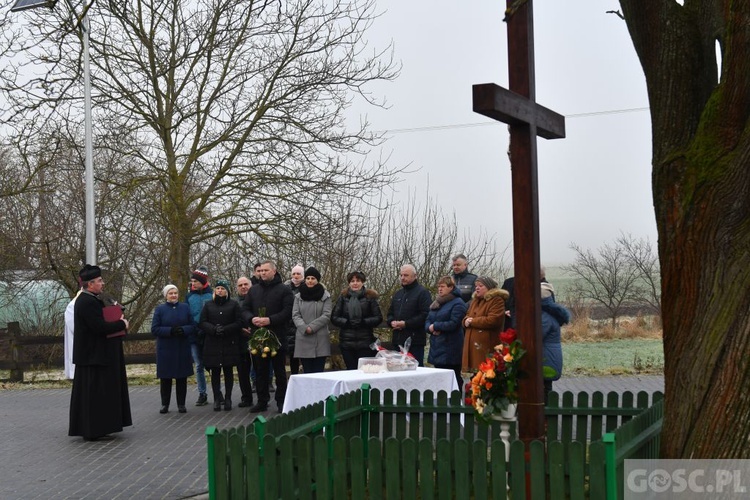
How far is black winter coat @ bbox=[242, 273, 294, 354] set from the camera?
14.8m

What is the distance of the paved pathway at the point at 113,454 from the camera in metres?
9.73

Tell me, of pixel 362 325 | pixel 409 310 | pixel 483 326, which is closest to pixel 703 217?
pixel 483 326

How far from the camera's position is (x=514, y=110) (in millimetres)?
6512

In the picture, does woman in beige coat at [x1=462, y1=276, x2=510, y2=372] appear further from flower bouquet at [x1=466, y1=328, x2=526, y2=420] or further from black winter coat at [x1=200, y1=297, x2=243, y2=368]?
flower bouquet at [x1=466, y1=328, x2=526, y2=420]

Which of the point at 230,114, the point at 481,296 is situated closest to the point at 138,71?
the point at 230,114

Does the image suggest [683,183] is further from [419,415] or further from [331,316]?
[331,316]

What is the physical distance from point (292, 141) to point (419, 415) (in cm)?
1542

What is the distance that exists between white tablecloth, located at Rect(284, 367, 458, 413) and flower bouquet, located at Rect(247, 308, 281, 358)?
324cm

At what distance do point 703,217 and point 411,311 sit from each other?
25.2ft

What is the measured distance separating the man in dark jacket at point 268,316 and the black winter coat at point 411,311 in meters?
1.63

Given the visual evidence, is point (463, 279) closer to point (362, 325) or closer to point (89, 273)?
point (362, 325)

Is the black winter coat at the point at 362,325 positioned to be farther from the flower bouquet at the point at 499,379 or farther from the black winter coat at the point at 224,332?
the flower bouquet at the point at 499,379

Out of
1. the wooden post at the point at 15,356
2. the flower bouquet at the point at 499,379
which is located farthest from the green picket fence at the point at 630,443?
the wooden post at the point at 15,356

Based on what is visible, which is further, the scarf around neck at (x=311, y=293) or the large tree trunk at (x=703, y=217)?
the scarf around neck at (x=311, y=293)
